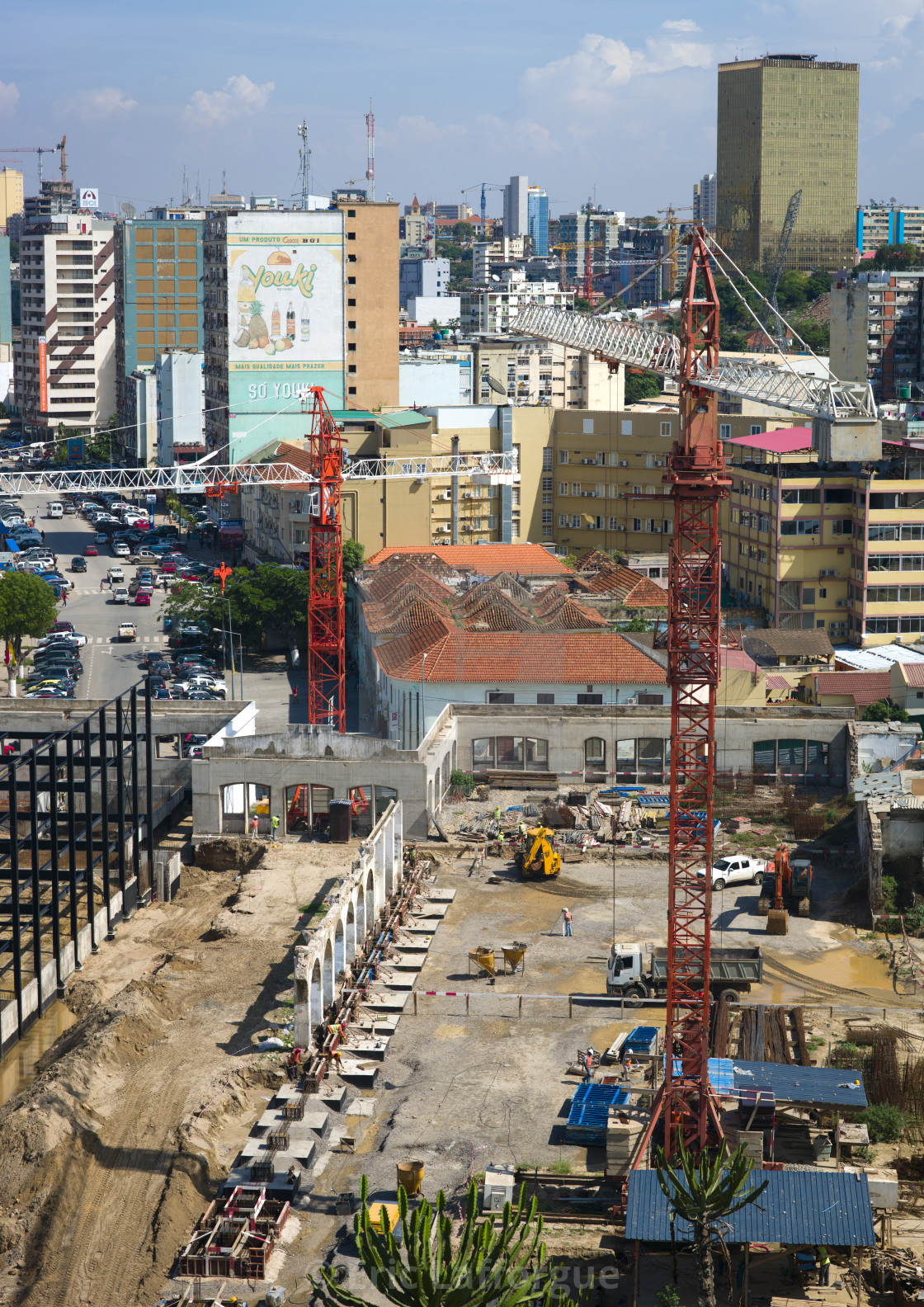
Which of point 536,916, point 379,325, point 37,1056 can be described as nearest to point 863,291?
point 379,325

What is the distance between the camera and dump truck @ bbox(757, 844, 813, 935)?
3866 centimetres

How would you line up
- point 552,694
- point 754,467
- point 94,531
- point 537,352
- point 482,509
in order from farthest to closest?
point 537,352 → point 94,531 → point 482,509 → point 754,467 → point 552,694

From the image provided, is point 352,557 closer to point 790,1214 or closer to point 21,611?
point 21,611

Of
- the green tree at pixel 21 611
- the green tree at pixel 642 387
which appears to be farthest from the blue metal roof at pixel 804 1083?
the green tree at pixel 642 387

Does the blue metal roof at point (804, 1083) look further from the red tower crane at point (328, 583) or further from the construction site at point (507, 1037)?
the red tower crane at point (328, 583)

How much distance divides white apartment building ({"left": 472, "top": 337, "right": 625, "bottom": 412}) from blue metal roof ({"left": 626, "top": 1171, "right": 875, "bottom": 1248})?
293 feet

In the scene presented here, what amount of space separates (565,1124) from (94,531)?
83.8 metres

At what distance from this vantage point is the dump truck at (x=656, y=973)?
109 feet

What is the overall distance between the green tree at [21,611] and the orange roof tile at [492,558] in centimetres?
1441

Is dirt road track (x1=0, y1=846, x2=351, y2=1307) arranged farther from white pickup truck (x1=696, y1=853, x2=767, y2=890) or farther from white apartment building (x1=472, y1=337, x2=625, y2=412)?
white apartment building (x1=472, y1=337, x2=625, y2=412)

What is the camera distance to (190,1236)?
2442 cm

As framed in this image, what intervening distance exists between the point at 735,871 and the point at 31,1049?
17789 mm

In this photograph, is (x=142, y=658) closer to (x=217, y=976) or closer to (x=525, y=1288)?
(x=217, y=976)

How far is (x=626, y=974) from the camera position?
33.3 m
